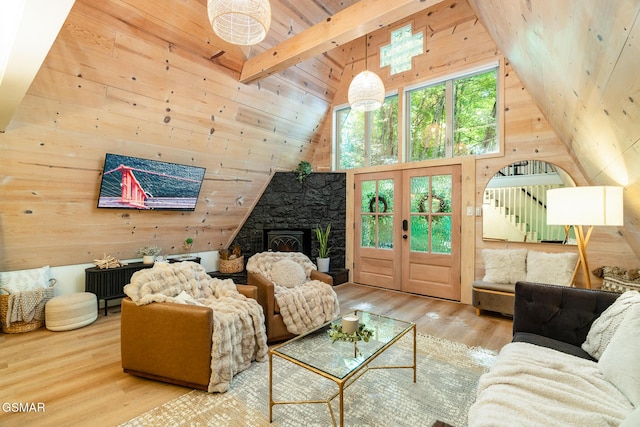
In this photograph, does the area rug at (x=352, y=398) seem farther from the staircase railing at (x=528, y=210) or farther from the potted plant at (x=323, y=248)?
the potted plant at (x=323, y=248)

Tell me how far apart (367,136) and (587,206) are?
344 centimetres

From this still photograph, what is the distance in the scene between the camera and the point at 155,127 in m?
3.35

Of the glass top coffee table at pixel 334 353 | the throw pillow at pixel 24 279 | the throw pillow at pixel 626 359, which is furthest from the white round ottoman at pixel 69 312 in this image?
the throw pillow at pixel 626 359

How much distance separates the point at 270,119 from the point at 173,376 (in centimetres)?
332

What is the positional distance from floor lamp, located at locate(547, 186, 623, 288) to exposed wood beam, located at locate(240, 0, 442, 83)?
1861 millimetres

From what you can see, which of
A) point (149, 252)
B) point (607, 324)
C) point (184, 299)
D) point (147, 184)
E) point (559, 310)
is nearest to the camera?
point (607, 324)

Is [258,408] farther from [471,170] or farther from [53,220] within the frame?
[471,170]

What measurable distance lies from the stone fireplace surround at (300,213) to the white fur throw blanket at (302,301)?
1.58m

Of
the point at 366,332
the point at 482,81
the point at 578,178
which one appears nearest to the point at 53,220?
the point at 366,332

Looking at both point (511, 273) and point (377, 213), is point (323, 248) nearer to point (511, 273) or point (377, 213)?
point (377, 213)

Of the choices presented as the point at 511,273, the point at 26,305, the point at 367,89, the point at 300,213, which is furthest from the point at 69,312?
the point at 511,273

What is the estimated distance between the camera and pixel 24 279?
3234mm

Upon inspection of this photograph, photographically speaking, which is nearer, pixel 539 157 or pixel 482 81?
pixel 539 157

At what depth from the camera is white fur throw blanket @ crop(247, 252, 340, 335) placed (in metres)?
2.93
